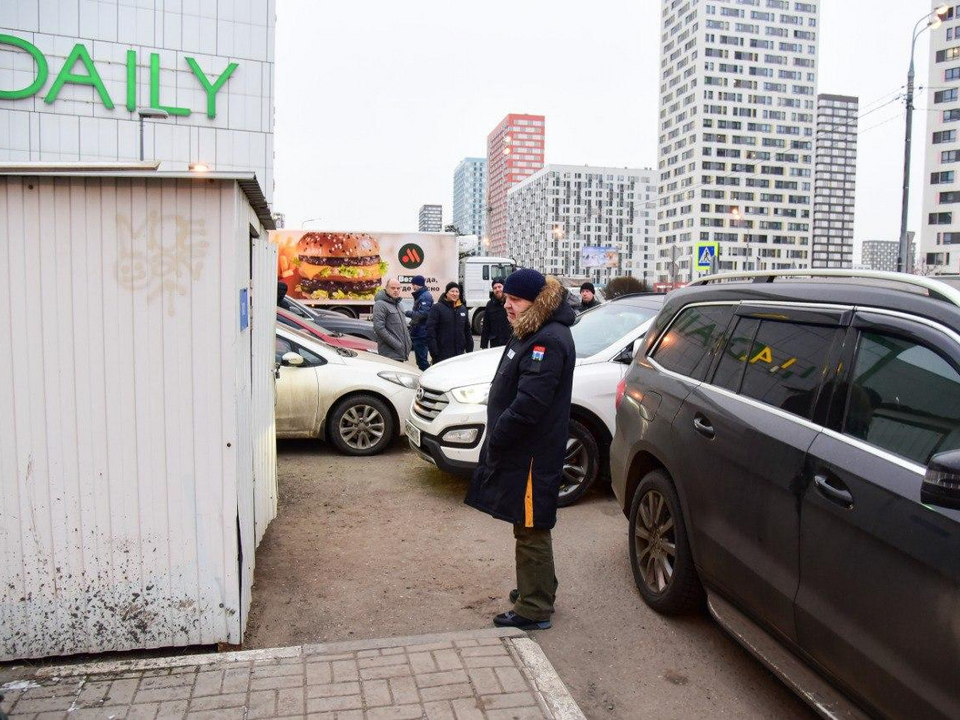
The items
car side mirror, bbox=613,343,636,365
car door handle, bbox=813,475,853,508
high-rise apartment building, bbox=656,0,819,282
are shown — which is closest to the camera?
car door handle, bbox=813,475,853,508

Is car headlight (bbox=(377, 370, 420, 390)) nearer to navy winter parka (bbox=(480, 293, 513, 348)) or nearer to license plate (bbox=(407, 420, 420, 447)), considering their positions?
license plate (bbox=(407, 420, 420, 447))

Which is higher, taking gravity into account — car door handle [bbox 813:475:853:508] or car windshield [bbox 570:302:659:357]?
car windshield [bbox 570:302:659:357]

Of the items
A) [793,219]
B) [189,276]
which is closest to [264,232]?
[189,276]

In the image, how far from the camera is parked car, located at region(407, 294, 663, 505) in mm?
6316

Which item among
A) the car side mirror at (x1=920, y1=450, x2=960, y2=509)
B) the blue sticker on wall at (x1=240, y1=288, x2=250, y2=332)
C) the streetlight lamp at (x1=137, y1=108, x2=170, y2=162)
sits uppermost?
the streetlight lamp at (x1=137, y1=108, x2=170, y2=162)

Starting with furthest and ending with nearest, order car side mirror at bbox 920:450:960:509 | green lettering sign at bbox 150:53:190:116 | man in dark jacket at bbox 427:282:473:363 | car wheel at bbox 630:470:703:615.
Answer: green lettering sign at bbox 150:53:190:116 < man in dark jacket at bbox 427:282:473:363 < car wheel at bbox 630:470:703:615 < car side mirror at bbox 920:450:960:509

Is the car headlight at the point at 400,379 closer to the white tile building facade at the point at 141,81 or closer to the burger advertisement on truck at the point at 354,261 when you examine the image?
the white tile building facade at the point at 141,81

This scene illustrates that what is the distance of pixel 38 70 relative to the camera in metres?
12.1

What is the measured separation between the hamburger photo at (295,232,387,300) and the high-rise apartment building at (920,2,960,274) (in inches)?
3713

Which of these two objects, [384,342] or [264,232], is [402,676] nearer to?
[264,232]

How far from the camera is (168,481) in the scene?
11.7 ft

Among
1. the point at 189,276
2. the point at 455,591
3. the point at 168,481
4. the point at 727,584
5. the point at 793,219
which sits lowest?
the point at 455,591

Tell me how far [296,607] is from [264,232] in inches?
107

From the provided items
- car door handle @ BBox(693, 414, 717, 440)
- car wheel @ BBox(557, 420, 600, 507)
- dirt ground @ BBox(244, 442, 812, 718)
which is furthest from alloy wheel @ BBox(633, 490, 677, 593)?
car wheel @ BBox(557, 420, 600, 507)
